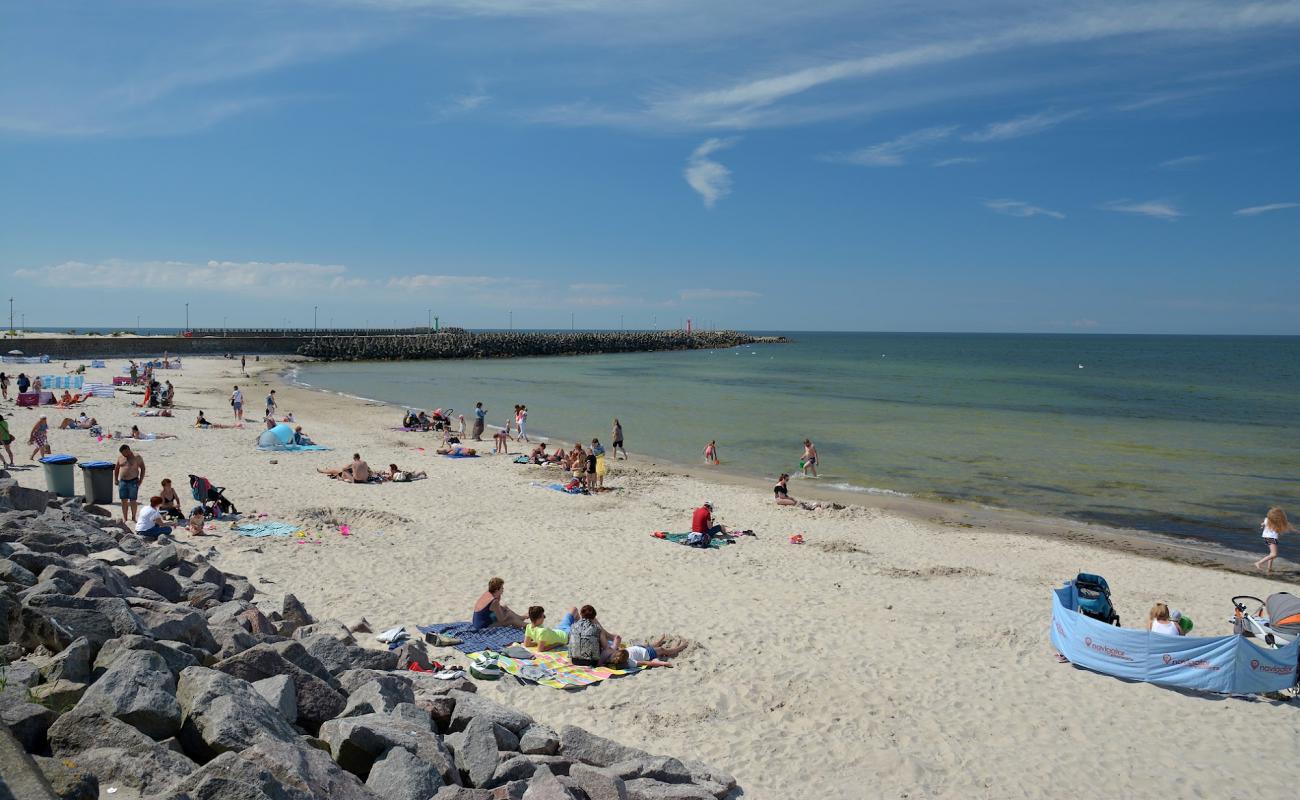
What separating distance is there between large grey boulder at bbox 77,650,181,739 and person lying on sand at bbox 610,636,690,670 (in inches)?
183

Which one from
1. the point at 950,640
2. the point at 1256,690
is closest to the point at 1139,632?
the point at 1256,690

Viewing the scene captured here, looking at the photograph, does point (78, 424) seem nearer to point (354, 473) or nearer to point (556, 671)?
point (354, 473)

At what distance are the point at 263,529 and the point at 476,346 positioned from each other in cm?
8422

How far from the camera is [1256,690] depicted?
8539 mm

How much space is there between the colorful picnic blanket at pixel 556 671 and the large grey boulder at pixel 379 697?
6.76 ft

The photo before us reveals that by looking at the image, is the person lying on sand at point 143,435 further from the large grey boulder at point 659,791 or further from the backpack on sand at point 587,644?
the large grey boulder at point 659,791

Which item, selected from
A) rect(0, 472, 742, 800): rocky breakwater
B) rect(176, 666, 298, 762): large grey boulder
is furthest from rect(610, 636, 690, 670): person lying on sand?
rect(176, 666, 298, 762): large grey boulder

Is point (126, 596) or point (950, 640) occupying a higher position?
point (126, 596)

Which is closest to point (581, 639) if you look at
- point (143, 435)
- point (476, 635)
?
point (476, 635)

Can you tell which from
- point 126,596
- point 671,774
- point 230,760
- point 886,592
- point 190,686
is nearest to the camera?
point 230,760

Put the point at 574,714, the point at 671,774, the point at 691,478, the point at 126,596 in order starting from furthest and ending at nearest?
the point at 691,478
the point at 574,714
the point at 126,596
the point at 671,774

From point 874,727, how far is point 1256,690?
14.8ft

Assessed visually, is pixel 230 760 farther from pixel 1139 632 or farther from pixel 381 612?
pixel 1139 632

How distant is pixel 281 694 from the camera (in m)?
5.17
